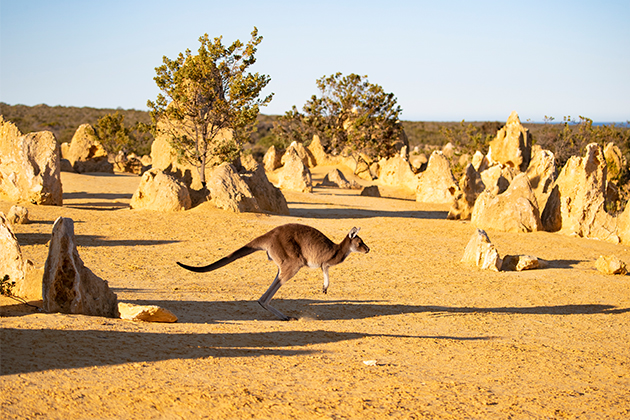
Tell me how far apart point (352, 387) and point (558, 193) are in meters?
14.5

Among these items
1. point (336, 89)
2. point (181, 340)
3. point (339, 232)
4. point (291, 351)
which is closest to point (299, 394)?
point (291, 351)

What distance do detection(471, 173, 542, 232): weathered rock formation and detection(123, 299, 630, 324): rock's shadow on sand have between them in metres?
6.95

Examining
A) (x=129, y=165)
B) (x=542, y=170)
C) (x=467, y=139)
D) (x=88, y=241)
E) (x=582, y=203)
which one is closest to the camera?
(x=88, y=241)

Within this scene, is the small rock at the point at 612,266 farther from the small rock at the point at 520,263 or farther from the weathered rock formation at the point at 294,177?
the weathered rock formation at the point at 294,177

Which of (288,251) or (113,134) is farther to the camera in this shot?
(113,134)

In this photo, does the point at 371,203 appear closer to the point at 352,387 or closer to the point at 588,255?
the point at 588,255

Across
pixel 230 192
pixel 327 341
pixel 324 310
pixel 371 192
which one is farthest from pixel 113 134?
pixel 327 341

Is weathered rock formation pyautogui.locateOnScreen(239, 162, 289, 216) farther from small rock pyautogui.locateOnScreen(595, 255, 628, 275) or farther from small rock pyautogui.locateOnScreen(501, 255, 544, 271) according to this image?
small rock pyautogui.locateOnScreen(595, 255, 628, 275)

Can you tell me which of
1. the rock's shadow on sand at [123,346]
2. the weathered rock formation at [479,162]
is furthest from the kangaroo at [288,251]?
the weathered rock formation at [479,162]

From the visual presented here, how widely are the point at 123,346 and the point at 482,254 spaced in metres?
8.53

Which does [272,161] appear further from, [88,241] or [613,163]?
[88,241]

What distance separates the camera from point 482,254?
1191cm

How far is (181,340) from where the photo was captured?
561cm

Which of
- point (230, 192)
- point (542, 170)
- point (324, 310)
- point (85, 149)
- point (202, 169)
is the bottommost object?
point (324, 310)
